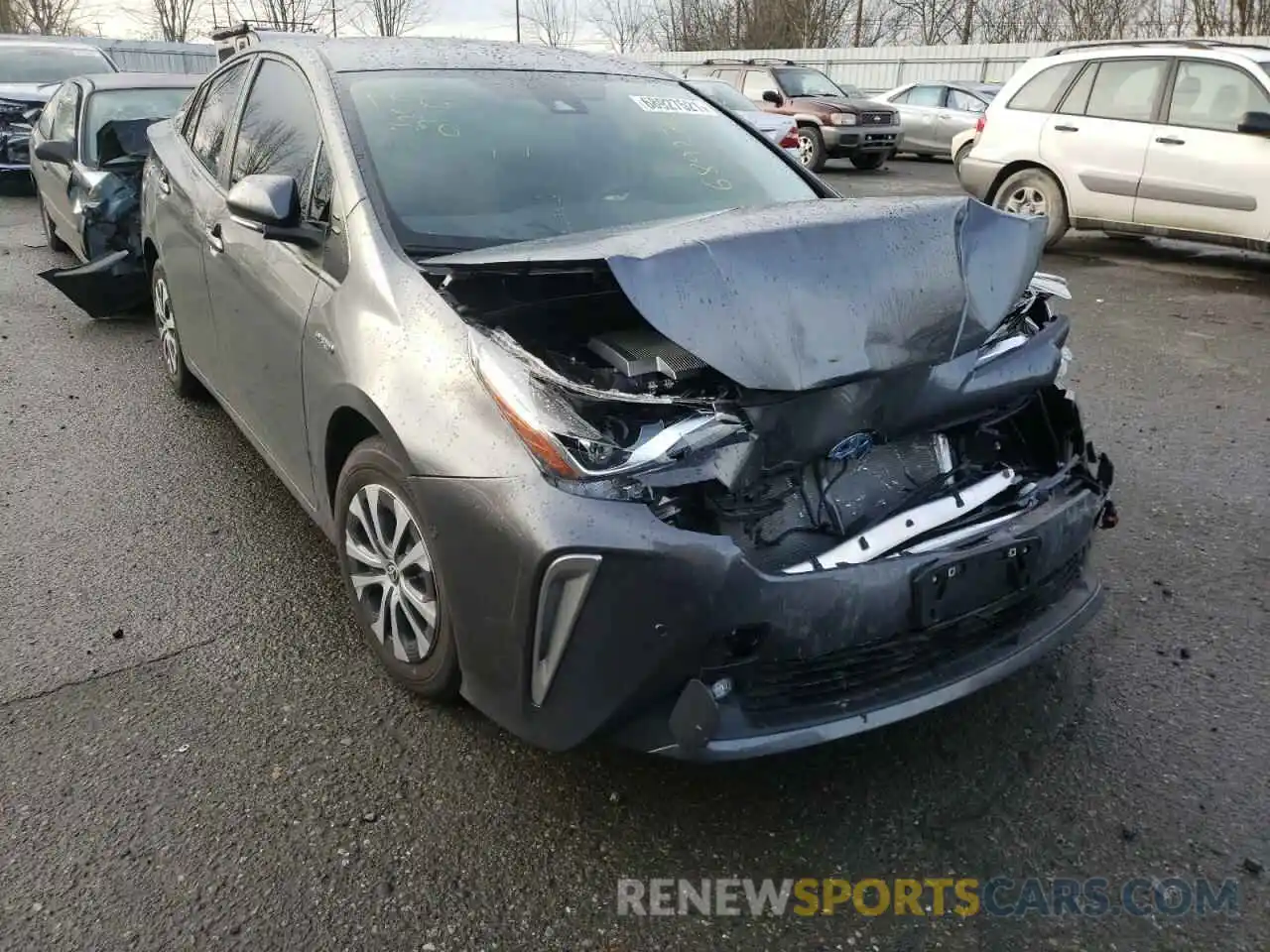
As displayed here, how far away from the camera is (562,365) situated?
7.69 ft

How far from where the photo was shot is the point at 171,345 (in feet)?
16.8

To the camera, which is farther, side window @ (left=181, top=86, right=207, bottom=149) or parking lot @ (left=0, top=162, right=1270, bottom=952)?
side window @ (left=181, top=86, right=207, bottom=149)

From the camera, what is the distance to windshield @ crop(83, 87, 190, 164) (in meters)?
7.38

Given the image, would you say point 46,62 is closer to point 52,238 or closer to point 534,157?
point 52,238

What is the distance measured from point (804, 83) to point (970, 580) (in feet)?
56.4

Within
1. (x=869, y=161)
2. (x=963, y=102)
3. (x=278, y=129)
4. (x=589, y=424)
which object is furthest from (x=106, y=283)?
(x=963, y=102)

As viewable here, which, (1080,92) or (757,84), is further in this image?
(757,84)

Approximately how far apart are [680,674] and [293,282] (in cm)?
179

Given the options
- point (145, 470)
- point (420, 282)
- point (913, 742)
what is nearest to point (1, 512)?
point (145, 470)

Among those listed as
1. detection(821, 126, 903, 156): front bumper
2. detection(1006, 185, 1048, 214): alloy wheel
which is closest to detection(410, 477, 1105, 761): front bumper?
detection(1006, 185, 1048, 214): alloy wheel

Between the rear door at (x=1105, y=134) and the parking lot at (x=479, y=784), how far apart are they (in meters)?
5.70

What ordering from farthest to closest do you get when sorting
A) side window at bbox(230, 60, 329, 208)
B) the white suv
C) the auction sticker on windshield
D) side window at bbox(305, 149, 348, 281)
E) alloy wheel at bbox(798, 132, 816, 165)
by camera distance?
alloy wheel at bbox(798, 132, 816, 165) → the white suv → the auction sticker on windshield → side window at bbox(230, 60, 329, 208) → side window at bbox(305, 149, 348, 281)

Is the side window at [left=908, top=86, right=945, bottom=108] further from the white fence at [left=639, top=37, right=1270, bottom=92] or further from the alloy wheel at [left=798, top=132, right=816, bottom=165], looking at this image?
the white fence at [left=639, top=37, right=1270, bottom=92]

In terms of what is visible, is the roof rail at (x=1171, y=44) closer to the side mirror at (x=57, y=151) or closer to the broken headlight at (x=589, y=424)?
the side mirror at (x=57, y=151)
